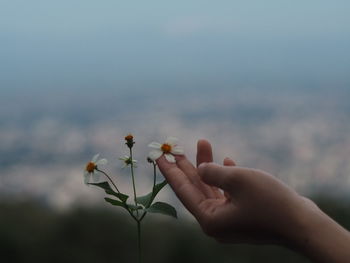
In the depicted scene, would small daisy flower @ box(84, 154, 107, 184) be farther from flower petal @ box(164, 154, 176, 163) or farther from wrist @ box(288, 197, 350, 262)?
wrist @ box(288, 197, 350, 262)

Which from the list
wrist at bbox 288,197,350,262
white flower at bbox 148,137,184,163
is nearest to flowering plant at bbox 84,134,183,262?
white flower at bbox 148,137,184,163

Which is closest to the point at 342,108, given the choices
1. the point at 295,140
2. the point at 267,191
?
the point at 295,140

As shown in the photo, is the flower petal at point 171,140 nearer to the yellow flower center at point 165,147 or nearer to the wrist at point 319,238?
the yellow flower center at point 165,147

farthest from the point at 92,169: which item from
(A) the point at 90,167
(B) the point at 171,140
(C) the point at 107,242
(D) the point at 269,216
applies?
(C) the point at 107,242

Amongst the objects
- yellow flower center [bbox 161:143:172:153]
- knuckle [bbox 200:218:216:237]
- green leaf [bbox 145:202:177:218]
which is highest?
yellow flower center [bbox 161:143:172:153]

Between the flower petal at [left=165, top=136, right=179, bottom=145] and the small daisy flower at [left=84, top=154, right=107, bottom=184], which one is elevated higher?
the flower petal at [left=165, top=136, right=179, bottom=145]

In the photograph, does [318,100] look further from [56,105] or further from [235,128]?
[56,105]

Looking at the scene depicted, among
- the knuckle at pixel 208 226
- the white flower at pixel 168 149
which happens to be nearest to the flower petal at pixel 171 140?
the white flower at pixel 168 149
